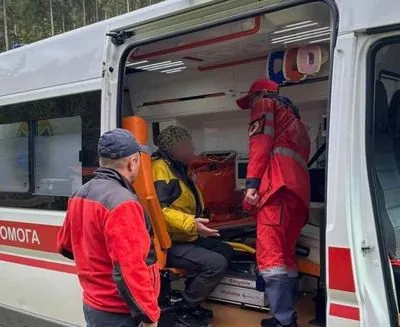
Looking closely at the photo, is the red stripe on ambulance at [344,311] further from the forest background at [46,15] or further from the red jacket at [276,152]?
the forest background at [46,15]

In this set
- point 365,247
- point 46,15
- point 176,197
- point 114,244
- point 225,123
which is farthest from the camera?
point 46,15

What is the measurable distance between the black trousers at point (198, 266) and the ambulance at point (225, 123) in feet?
0.29

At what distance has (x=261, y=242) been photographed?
137 inches

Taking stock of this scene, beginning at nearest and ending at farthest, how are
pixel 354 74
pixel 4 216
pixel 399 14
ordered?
pixel 399 14 → pixel 354 74 → pixel 4 216

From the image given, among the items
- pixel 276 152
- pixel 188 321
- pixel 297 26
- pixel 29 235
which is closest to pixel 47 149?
pixel 29 235

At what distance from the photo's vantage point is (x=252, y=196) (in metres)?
3.46

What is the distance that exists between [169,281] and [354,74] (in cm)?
205

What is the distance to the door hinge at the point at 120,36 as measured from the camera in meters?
3.44

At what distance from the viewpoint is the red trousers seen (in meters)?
3.44

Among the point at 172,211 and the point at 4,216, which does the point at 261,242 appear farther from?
the point at 4,216

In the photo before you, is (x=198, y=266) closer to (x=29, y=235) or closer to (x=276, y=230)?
(x=276, y=230)

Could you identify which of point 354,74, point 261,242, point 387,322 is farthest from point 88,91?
point 387,322

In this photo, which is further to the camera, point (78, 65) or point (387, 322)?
point (78, 65)

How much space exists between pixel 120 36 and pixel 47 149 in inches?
48.4
